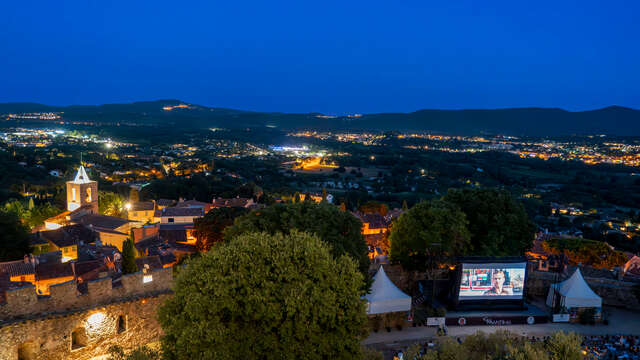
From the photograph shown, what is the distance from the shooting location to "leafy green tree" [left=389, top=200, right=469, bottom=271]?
17.4m

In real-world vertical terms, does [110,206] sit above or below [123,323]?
below

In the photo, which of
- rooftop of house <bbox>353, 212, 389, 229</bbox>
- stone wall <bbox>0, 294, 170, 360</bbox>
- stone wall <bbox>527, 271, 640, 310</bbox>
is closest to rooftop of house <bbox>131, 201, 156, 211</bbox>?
rooftop of house <bbox>353, 212, 389, 229</bbox>

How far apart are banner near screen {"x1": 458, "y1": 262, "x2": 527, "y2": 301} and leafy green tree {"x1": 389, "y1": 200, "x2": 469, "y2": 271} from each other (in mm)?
1557

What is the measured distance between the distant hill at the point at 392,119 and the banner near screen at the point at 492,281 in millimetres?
145111

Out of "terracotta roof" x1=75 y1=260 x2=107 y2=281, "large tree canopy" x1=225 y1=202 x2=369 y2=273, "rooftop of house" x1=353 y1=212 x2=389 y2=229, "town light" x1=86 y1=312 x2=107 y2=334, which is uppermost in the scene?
"large tree canopy" x1=225 y1=202 x2=369 y2=273

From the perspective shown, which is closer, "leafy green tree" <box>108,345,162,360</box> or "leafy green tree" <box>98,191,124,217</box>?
"leafy green tree" <box>108,345,162,360</box>

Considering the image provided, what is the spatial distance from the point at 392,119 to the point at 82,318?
178014mm

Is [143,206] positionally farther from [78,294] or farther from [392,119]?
[392,119]

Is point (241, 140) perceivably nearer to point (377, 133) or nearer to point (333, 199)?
point (377, 133)

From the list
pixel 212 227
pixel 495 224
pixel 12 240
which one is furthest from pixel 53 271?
pixel 495 224

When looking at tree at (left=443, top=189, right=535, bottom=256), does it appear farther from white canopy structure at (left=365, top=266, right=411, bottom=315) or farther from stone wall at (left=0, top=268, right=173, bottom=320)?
stone wall at (left=0, top=268, right=173, bottom=320)

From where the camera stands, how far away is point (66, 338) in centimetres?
972

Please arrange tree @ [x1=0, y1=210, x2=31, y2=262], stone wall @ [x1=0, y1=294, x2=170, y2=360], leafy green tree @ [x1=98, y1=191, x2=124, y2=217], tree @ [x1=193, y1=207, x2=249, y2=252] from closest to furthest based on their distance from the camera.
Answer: stone wall @ [x1=0, y1=294, x2=170, y2=360] < tree @ [x1=0, y1=210, x2=31, y2=262] < tree @ [x1=193, y1=207, x2=249, y2=252] < leafy green tree @ [x1=98, y1=191, x2=124, y2=217]

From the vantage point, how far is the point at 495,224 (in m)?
19.6
